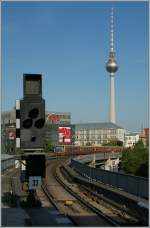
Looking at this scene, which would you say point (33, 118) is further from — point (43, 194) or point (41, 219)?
point (43, 194)

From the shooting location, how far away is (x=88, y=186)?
38.4 metres

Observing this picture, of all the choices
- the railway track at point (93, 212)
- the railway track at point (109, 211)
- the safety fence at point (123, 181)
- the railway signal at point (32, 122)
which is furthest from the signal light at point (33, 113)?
the safety fence at point (123, 181)

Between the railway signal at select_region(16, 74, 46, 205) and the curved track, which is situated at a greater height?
the railway signal at select_region(16, 74, 46, 205)

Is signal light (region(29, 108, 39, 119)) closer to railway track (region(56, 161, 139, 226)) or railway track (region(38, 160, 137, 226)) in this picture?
railway track (region(38, 160, 137, 226))

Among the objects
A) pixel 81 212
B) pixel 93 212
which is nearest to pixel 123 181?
pixel 81 212

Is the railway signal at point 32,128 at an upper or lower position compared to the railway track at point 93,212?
upper

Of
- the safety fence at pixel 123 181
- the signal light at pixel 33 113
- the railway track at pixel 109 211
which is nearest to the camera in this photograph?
the signal light at pixel 33 113

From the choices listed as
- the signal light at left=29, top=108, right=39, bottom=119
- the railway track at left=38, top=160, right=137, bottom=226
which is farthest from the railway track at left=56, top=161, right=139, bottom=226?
the signal light at left=29, top=108, right=39, bottom=119

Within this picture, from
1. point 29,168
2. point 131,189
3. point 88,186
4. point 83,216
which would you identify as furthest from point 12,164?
point 29,168

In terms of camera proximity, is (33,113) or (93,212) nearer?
(33,113)

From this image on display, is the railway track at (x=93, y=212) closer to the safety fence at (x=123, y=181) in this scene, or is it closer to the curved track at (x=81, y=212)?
the curved track at (x=81, y=212)

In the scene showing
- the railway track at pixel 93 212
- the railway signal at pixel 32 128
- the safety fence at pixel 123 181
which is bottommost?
the railway track at pixel 93 212

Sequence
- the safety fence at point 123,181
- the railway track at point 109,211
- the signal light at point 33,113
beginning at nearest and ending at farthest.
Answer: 1. the signal light at point 33,113
2. the railway track at point 109,211
3. the safety fence at point 123,181

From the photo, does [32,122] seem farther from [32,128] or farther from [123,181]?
[123,181]
